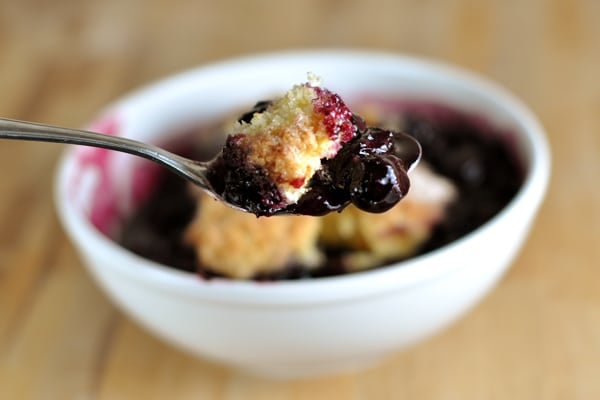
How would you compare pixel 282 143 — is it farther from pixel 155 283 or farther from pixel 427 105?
pixel 427 105

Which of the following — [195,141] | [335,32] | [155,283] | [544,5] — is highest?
[544,5]

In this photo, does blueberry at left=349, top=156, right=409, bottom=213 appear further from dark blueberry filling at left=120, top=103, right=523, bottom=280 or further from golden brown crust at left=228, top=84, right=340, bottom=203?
dark blueberry filling at left=120, top=103, right=523, bottom=280

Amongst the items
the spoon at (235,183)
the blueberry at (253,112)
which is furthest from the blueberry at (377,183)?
the blueberry at (253,112)

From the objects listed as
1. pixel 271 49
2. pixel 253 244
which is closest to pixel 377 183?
pixel 253 244

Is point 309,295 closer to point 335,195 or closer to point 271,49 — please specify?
point 335,195

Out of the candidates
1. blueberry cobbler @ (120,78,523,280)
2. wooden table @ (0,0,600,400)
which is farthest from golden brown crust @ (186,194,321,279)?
wooden table @ (0,0,600,400)

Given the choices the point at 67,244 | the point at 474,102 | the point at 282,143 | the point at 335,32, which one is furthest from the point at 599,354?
the point at 335,32
